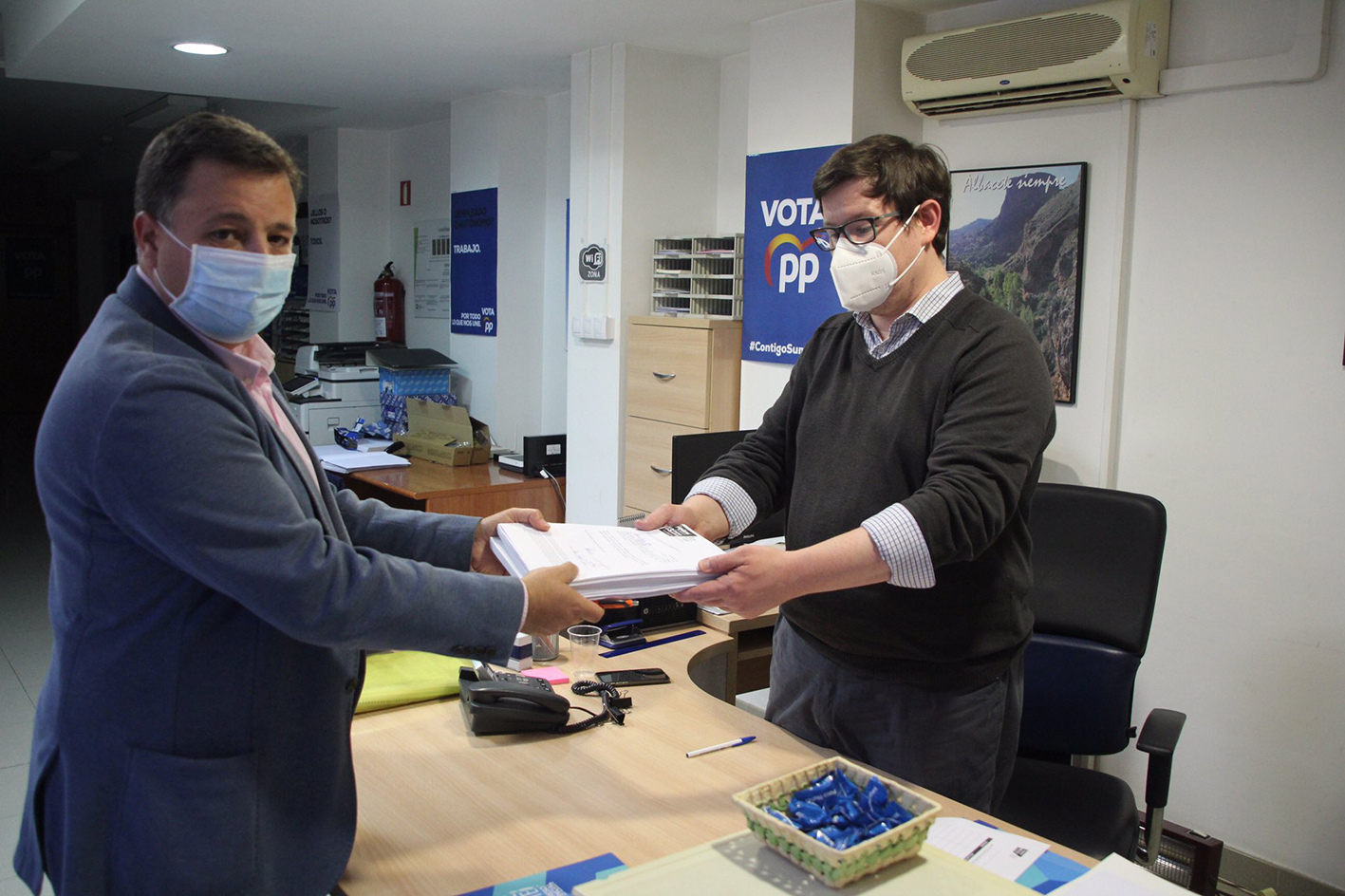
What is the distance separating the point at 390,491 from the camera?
499cm

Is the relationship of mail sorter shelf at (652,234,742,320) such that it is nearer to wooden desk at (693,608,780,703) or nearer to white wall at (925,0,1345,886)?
white wall at (925,0,1345,886)

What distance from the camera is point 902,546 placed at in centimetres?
160

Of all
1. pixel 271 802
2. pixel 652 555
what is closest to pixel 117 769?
pixel 271 802

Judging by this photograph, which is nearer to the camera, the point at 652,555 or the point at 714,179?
the point at 652,555

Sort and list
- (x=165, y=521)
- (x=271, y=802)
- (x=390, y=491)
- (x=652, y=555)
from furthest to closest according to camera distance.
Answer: (x=390, y=491)
(x=652, y=555)
(x=271, y=802)
(x=165, y=521)

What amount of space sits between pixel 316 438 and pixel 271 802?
16.6ft

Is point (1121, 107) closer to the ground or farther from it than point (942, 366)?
farther from it

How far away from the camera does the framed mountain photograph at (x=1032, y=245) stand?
3326 millimetres

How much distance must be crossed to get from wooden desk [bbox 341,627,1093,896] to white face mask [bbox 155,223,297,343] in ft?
2.54

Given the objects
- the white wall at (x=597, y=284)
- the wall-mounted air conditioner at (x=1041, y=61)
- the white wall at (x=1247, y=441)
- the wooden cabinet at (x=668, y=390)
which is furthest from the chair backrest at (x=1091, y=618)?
the white wall at (x=597, y=284)

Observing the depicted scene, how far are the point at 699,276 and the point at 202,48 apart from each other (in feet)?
8.43

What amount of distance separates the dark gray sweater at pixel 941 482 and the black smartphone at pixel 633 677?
15.8 inches

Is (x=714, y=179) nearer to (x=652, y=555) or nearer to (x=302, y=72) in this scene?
(x=302, y=72)

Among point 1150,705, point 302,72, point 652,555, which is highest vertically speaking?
point 302,72
